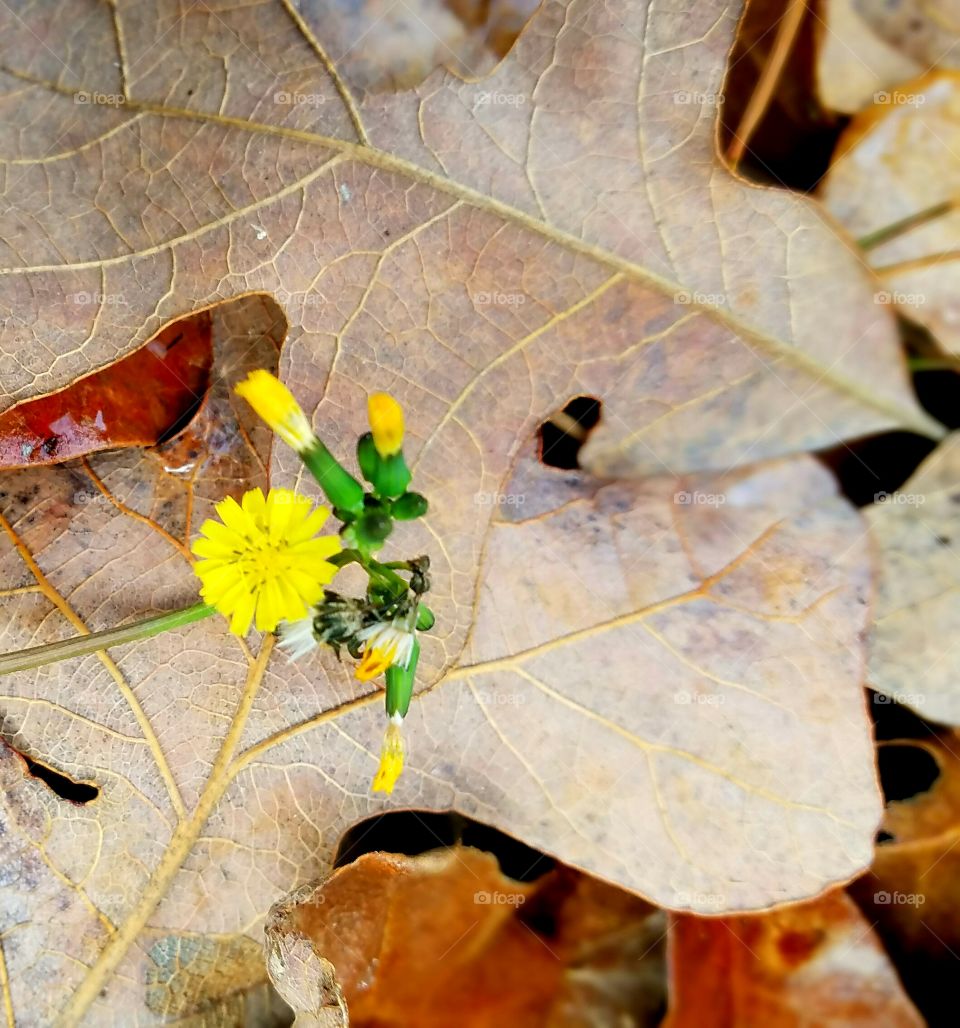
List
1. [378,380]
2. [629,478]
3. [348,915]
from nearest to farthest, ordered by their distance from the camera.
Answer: [378,380] → [348,915] → [629,478]

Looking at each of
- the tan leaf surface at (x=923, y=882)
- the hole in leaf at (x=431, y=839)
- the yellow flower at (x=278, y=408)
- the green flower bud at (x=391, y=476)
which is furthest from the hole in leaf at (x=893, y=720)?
the yellow flower at (x=278, y=408)

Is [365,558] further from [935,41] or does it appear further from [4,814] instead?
[935,41]

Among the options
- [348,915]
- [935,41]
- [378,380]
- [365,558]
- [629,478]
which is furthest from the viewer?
[935,41]

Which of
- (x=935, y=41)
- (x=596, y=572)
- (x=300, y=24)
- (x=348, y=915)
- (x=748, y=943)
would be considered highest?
(x=300, y=24)

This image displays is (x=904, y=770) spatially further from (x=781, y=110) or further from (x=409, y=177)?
(x=409, y=177)

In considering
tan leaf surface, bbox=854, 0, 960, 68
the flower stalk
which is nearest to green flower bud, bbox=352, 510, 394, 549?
the flower stalk

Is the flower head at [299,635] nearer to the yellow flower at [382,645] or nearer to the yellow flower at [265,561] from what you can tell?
the yellow flower at [265,561]

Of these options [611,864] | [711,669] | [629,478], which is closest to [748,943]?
[611,864]
